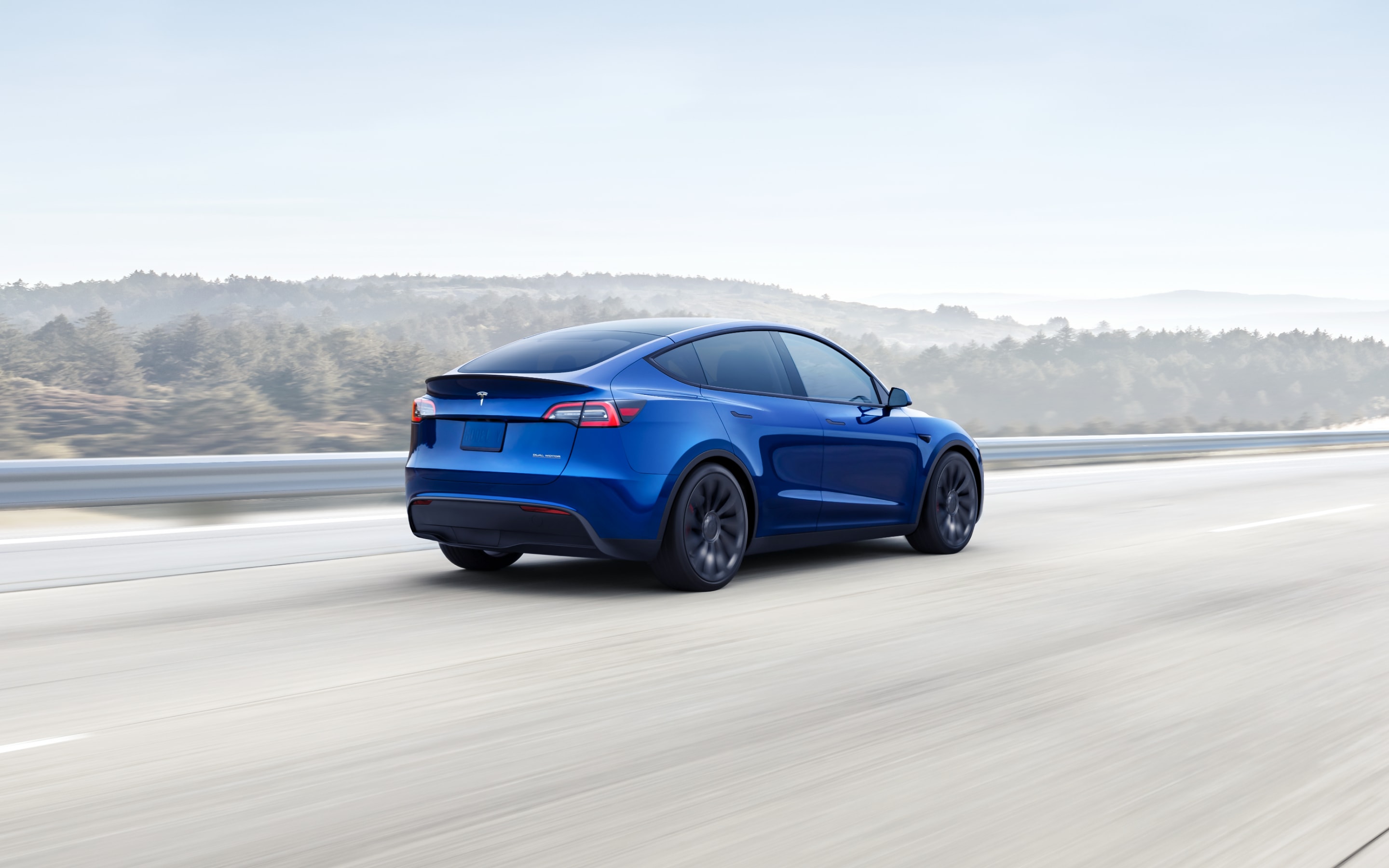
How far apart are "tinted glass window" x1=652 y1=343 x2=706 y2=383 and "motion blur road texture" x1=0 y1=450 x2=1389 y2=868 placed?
1190 mm

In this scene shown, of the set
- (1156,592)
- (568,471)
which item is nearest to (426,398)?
(568,471)

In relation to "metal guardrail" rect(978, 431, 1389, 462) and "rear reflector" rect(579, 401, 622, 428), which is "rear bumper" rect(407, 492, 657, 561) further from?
"metal guardrail" rect(978, 431, 1389, 462)

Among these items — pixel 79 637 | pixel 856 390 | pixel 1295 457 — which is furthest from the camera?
pixel 1295 457

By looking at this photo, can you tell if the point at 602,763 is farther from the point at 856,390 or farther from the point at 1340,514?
the point at 1340,514

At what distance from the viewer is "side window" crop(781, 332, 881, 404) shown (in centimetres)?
848

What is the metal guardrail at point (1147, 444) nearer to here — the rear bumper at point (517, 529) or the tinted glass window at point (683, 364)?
the tinted glass window at point (683, 364)

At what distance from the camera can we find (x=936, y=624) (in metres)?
6.61

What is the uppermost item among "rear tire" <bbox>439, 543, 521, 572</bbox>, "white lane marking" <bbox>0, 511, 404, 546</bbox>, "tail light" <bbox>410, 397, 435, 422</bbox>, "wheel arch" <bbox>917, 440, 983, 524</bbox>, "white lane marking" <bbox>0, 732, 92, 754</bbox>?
"tail light" <bbox>410, 397, 435, 422</bbox>

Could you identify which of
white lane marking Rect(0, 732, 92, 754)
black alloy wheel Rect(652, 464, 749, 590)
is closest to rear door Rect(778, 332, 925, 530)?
black alloy wheel Rect(652, 464, 749, 590)

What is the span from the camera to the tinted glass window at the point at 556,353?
7.34 m

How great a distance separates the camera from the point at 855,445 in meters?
8.51

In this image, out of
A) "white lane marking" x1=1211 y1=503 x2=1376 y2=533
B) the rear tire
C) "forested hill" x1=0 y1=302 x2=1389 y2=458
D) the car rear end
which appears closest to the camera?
the car rear end

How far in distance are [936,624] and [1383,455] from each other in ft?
77.0

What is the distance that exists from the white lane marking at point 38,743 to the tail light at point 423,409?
3.22m
